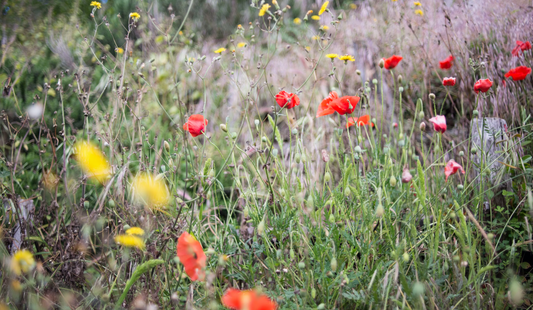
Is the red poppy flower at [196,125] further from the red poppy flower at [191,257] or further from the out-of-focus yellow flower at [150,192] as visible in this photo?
the red poppy flower at [191,257]

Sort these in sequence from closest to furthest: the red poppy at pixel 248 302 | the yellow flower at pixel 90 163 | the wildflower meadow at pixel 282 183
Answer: the red poppy at pixel 248 302, the wildflower meadow at pixel 282 183, the yellow flower at pixel 90 163

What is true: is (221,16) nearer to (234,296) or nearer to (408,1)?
(408,1)

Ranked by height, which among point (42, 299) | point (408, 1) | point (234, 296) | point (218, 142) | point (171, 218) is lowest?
point (218, 142)

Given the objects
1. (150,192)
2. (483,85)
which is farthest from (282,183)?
(483,85)

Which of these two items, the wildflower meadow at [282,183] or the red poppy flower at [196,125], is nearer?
the wildflower meadow at [282,183]

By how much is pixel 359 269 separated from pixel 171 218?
722 millimetres

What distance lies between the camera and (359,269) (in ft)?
4.05

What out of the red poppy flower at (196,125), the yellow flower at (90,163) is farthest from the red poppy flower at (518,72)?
the yellow flower at (90,163)

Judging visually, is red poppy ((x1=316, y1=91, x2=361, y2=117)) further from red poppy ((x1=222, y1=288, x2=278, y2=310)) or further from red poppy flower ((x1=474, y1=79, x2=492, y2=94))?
red poppy ((x1=222, y1=288, x2=278, y2=310))

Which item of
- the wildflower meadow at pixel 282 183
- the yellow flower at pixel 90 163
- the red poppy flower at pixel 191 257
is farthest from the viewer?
the yellow flower at pixel 90 163

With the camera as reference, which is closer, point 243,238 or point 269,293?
point 269,293

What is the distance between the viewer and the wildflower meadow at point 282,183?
1186 millimetres

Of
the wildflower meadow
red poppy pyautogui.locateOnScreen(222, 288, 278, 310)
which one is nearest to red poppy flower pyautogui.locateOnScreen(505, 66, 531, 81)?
the wildflower meadow

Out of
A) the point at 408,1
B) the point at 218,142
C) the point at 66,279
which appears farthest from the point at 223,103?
the point at 66,279
